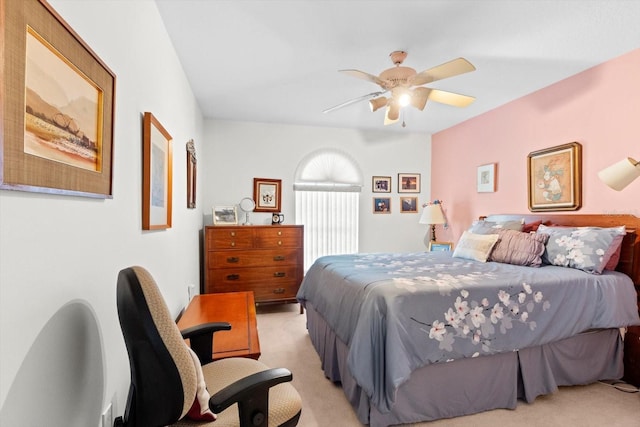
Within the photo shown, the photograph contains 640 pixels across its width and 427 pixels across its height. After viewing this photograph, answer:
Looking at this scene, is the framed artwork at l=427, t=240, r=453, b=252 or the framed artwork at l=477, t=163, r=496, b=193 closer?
the framed artwork at l=477, t=163, r=496, b=193

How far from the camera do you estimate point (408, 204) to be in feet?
17.0

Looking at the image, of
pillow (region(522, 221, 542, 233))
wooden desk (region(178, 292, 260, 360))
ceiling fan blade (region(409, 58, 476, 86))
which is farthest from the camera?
pillow (region(522, 221, 542, 233))

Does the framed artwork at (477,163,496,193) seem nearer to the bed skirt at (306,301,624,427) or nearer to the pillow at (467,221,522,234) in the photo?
the pillow at (467,221,522,234)

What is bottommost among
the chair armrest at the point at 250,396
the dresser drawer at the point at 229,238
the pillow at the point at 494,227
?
the chair armrest at the point at 250,396

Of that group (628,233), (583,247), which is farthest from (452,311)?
(628,233)

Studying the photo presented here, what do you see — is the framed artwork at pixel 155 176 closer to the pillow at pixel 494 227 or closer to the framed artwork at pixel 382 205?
the pillow at pixel 494 227

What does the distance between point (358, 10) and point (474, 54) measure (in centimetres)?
116

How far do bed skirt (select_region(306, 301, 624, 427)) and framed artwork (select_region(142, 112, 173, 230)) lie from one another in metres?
1.45

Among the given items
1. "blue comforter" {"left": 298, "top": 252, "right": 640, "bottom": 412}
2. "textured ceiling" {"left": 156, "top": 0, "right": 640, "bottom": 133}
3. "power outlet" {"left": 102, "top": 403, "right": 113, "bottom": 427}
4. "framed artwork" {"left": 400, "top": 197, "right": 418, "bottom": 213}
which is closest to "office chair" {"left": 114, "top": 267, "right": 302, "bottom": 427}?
"power outlet" {"left": 102, "top": 403, "right": 113, "bottom": 427}

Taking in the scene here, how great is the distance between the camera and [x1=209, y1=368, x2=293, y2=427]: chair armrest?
109 centimetres

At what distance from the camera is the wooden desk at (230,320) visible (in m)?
1.73

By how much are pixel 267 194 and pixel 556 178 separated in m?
3.44

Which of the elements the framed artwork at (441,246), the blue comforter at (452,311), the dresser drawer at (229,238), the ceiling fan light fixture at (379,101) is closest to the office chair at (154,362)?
the blue comforter at (452,311)

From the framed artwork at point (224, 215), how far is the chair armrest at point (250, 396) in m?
3.21
